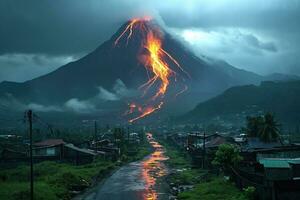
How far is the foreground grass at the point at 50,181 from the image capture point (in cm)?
4150

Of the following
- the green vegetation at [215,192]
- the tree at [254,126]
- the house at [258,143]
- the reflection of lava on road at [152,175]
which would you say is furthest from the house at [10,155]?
the tree at [254,126]

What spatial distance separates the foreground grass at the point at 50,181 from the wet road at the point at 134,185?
6.59 ft

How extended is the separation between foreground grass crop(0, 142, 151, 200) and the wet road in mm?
2009

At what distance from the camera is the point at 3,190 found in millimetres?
41188

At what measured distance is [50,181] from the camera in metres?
49.8

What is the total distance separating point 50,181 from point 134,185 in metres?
11.3

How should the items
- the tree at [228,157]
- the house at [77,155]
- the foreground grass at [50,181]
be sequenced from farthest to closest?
the house at [77,155]
the tree at [228,157]
the foreground grass at [50,181]

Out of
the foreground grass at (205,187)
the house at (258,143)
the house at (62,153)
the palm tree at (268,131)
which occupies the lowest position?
the foreground grass at (205,187)

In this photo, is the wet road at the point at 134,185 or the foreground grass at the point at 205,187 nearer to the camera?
the foreground grass at the point at 205,187

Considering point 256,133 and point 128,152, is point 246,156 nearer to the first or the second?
point 256,133

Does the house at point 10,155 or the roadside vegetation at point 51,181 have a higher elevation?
the house at point 10,155

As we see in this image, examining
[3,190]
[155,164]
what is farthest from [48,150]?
[3,190]

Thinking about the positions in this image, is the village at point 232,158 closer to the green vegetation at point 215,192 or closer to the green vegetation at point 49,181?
the green vegetation at point 215,192

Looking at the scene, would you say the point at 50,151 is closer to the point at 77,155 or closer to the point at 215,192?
the point at 77,155
